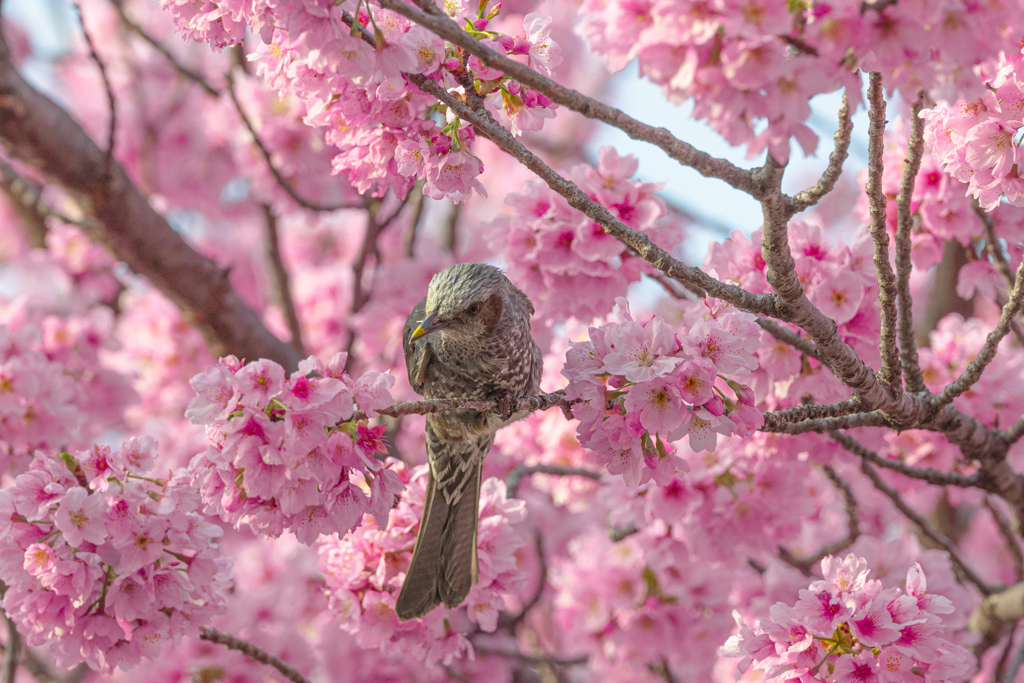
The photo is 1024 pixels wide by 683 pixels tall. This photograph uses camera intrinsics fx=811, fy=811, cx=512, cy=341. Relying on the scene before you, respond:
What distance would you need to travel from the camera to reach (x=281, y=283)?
163 inches

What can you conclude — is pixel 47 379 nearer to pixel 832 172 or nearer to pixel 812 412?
pixel 812 412

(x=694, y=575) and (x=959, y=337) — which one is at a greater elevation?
(x=959, y=337)

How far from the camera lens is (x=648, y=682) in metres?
4.69

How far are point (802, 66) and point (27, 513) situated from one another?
177 centimetres

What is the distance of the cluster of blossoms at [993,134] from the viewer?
5.63 ft

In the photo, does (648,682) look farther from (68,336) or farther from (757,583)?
(68,336)

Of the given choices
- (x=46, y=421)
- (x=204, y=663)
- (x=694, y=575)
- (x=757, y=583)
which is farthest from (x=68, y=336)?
(x=757, y=583)

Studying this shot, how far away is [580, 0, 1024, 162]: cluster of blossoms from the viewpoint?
3.67 ft

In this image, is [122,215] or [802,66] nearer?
[802,66]

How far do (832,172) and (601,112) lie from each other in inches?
19.3

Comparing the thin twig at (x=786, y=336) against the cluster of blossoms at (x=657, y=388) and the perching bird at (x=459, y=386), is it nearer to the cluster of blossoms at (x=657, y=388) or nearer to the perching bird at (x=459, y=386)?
the cluster of blossoms at (x=657, y=388)

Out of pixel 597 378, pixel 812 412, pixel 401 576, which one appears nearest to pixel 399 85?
pixel 597 378

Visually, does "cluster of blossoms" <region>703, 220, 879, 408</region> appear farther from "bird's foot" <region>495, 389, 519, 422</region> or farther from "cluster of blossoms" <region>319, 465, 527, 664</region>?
"cluster of blossoms" <region>319, 465, 527, 664</region>

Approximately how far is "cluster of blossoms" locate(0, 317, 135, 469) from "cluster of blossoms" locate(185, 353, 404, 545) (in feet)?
4.17
